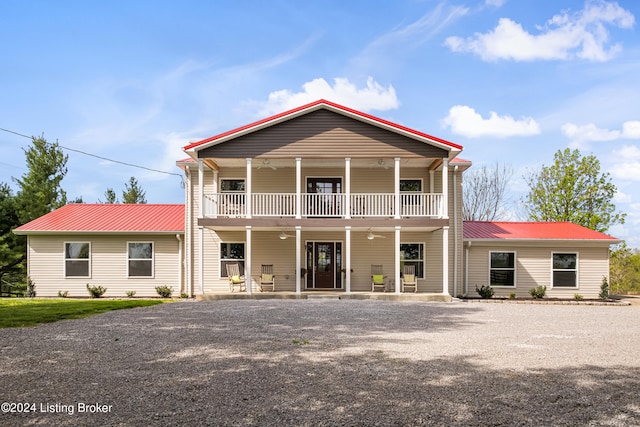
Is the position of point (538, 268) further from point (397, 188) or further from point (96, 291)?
point (96, 291)

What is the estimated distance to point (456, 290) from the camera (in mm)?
21188

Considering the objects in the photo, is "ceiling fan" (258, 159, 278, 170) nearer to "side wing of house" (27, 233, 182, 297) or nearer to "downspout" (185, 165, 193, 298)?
"downspout" (185, 165, 193, 298)

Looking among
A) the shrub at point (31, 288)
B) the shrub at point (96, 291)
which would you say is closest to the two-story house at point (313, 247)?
the shrub at point (31, 288)

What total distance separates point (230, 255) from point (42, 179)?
18049 millimetres

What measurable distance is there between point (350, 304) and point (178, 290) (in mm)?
8697

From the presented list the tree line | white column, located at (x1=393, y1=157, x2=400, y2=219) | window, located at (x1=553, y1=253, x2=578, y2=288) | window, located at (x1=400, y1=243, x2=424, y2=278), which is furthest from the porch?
the tree line

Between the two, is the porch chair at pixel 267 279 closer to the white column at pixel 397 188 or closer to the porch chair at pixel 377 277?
the porch chair at pixel 377 277

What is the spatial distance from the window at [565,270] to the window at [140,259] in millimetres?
16951

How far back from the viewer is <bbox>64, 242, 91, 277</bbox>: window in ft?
70.8

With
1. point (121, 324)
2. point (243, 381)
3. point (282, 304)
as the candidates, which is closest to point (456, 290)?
point (282, 304)

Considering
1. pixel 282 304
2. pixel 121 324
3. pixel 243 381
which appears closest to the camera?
pixel 243 381

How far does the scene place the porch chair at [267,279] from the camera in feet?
66.3

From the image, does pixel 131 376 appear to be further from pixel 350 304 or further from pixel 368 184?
pixel 368 184

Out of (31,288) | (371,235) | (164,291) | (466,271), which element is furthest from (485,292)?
(31,288)
